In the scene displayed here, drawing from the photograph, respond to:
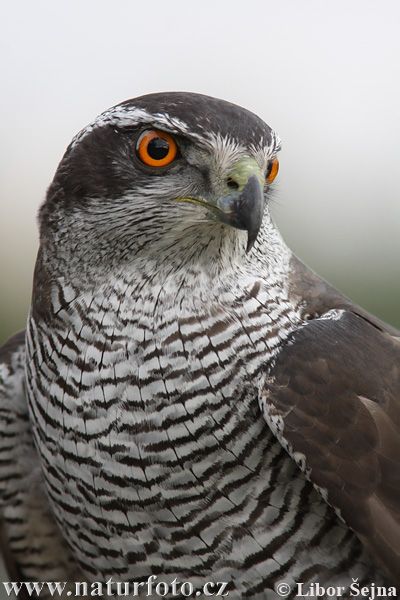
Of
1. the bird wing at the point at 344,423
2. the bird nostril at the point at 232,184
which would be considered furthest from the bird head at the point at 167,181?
the bird wing at the point at 344,423

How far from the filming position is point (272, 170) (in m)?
4.68

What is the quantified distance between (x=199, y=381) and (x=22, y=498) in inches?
49.7

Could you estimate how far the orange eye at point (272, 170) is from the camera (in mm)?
4641

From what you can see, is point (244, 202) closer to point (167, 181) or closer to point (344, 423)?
point (167, 181)

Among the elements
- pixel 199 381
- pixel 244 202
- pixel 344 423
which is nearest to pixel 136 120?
pixel 244 202

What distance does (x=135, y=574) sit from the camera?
4.50 meters

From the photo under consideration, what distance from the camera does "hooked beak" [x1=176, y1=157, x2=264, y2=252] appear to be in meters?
4.17

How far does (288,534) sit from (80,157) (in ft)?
5.84

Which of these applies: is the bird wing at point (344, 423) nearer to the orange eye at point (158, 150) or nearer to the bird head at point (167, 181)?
the bird head at point (167, 181)

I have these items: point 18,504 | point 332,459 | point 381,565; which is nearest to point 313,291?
point 332,459

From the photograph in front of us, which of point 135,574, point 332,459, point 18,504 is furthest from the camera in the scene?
point 18,504

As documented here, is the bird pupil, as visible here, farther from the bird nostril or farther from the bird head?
the bird nostril

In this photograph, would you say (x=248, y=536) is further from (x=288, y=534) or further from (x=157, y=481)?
(x=157, y=481)

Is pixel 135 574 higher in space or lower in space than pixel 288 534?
lower
